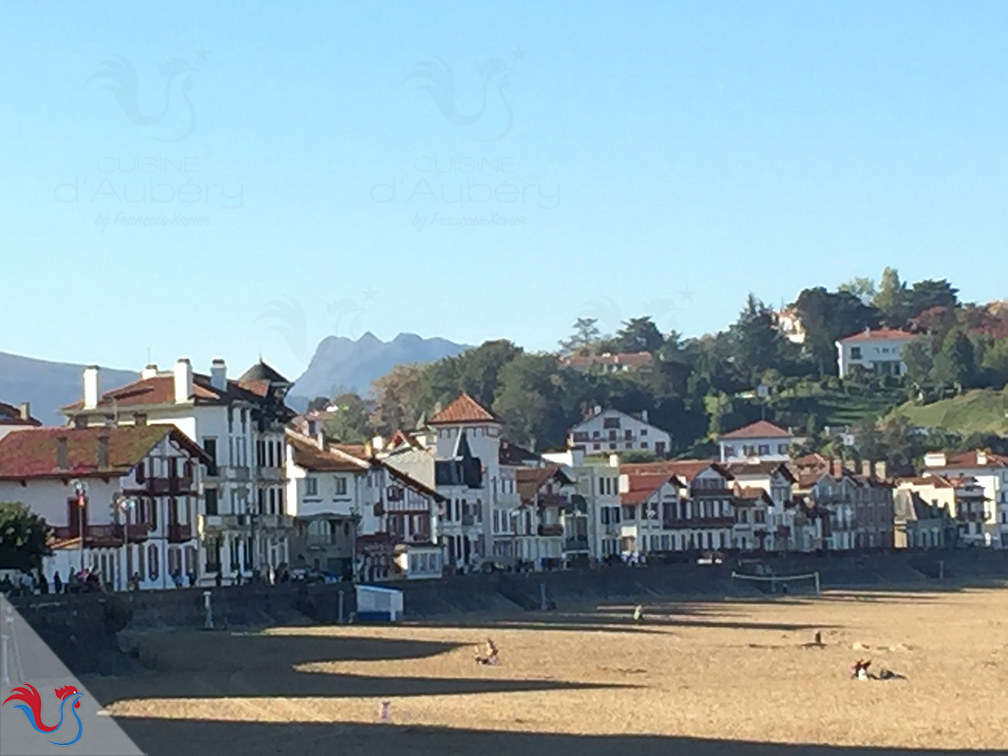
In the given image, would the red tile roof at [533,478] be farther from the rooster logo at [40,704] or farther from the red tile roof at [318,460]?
the rooster logo at [40,704]

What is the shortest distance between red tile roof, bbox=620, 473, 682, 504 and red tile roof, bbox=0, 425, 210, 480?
177 ft

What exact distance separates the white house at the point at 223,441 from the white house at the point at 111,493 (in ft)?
10.4

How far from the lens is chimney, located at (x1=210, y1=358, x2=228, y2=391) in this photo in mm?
85062

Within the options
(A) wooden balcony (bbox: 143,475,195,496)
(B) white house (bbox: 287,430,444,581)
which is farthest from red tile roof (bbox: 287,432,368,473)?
(A) wooden balcony (bbox: 143,475,195,496)

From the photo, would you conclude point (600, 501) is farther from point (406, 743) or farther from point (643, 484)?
point (406, 743)

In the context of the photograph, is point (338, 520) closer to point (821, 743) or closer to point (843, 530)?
point (821, 743)

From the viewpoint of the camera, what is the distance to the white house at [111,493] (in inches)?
2822

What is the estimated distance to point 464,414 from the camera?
373 ft

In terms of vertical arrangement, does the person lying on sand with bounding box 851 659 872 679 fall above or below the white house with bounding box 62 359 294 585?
below

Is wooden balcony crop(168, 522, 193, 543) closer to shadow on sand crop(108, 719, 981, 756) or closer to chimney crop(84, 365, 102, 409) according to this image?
chimney crop(84, 365, 102, 409)

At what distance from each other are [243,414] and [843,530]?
259ft

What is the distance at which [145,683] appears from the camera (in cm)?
4653

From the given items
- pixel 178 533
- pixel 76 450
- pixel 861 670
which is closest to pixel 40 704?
pixel 861 670

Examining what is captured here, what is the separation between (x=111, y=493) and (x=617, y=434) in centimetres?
11957
